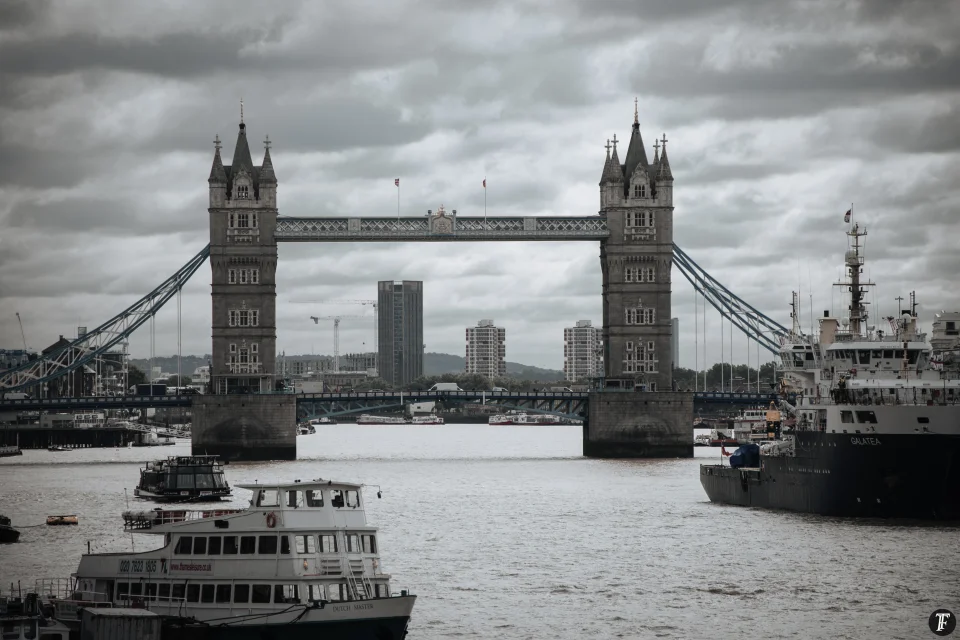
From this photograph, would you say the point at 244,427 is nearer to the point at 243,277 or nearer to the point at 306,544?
the point at 243,277

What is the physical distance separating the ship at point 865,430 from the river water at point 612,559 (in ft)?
3.95

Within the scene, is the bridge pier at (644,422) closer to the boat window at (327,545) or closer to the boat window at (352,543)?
the boat window at (352,543)

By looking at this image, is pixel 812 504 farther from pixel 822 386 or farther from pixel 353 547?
pixel 353 547

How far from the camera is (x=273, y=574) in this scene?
39.7 m

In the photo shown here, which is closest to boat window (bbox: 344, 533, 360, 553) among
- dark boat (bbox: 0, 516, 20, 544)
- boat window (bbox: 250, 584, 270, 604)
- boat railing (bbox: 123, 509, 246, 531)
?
boat window (bbox: 250, 584, 270, 604)

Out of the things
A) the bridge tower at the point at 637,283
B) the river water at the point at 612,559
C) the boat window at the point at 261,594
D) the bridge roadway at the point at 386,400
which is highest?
the bridge tower at the point at 637,283

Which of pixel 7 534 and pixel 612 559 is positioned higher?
pixel 7 534

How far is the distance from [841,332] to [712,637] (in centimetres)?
3646

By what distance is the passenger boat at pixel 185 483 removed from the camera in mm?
87312

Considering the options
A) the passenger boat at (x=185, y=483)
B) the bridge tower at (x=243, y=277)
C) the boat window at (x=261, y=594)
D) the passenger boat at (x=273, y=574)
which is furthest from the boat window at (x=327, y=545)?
the bridge tower at (x=243, y=277)

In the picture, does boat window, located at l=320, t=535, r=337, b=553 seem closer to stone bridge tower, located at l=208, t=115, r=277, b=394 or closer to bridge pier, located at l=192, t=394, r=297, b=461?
bridge pier, located at l=192, t=394, r=297, b=461

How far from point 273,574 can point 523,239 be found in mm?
93315

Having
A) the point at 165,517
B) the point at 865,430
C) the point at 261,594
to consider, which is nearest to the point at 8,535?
the point at 165,517

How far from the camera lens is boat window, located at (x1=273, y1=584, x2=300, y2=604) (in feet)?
129
